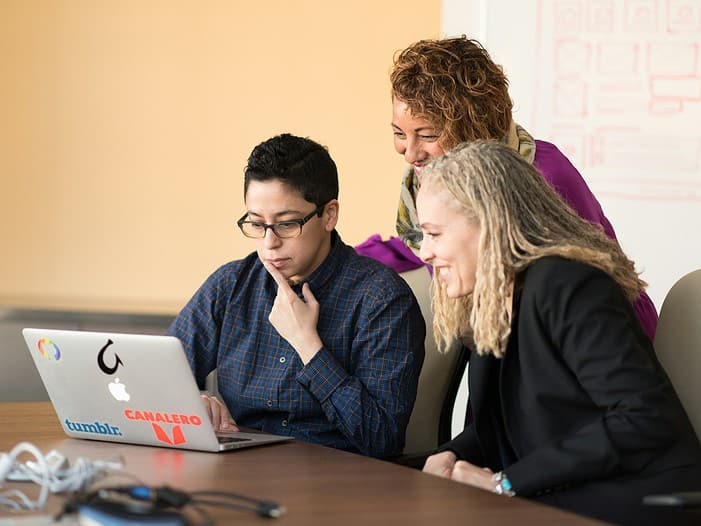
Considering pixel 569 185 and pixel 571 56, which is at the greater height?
pixel 571 56

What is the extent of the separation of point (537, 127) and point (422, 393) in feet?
4.20

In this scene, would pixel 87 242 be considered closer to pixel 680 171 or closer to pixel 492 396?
pixel 680 171

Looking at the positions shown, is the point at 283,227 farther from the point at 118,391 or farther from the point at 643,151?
the point at 643,151

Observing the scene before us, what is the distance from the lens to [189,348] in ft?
8.28

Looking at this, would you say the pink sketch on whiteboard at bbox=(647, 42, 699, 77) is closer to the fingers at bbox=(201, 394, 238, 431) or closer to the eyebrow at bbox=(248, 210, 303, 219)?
the eyebrow at bbox=(248, 210, 303, 219)

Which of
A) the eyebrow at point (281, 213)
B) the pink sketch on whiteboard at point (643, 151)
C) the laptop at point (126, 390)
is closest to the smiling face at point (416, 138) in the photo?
the eyebrow at point (281, 213)

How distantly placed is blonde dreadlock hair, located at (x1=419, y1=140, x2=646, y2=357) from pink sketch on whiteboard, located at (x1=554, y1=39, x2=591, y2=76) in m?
1.63

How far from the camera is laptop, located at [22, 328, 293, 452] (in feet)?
6.21

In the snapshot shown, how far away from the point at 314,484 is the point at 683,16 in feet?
7.01

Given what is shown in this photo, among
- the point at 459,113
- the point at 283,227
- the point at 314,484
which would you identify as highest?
the point at 459,113

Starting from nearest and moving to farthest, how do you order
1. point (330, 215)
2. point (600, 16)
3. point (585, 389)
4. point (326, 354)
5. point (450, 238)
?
point (585, 389)
point (450, 238)
point (326, 354)
point (330, 215)
point (600, 16)

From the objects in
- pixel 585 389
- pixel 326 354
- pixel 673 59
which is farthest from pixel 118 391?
pixel 673 59

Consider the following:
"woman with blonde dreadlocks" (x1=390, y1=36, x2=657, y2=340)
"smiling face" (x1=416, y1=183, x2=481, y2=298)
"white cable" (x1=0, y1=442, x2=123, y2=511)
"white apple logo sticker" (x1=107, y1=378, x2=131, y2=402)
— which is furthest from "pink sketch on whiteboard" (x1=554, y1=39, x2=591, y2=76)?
"white cable" (x1=0, y1=442, x2=123, y2=511)

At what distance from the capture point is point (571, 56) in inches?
139
